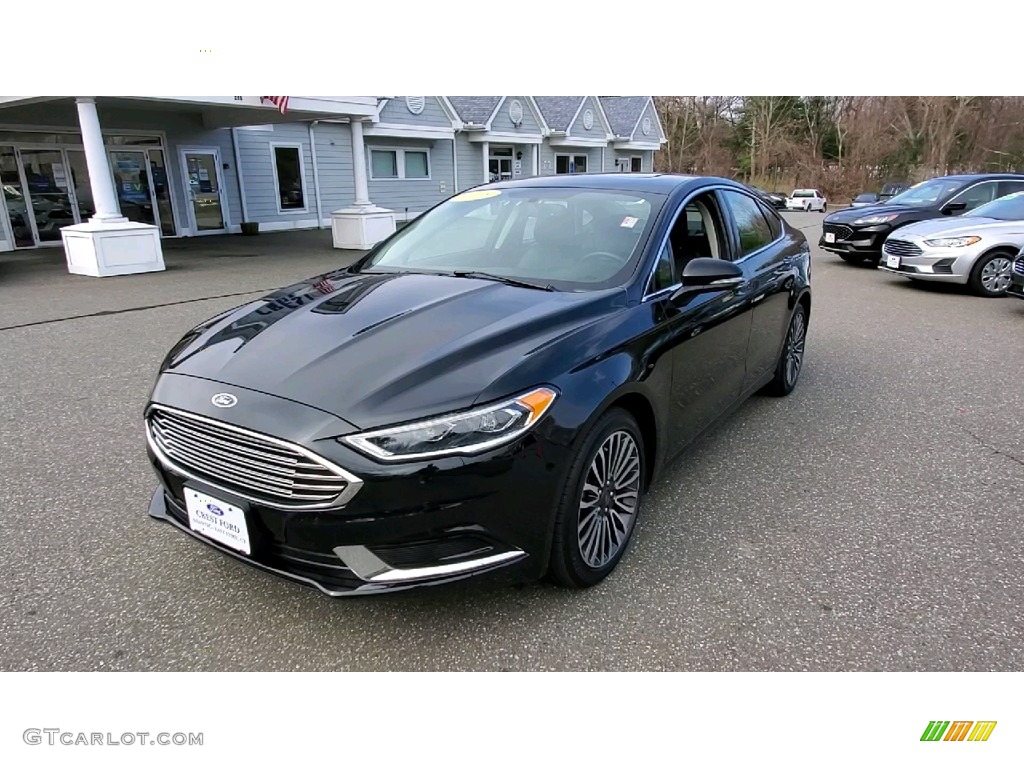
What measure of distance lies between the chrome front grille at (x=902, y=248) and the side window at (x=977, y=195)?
2.50 m

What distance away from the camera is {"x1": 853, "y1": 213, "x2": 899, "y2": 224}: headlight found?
457 inches

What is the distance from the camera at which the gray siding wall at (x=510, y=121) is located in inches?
964

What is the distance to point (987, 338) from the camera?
700 cm

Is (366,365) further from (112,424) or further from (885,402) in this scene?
(885,402)

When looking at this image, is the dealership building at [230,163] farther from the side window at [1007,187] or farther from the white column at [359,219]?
the side window at [1007,187]

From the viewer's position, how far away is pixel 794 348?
199 inches

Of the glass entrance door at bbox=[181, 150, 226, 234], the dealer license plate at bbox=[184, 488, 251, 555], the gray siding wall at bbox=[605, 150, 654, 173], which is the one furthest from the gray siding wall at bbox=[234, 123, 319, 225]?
the dealer license plate at bbox=[184, 488, 251, 555]

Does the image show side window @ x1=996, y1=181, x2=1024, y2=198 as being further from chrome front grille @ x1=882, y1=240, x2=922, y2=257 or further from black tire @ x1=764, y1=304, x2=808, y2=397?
black tire @ x1=764, y1=304, x2=808, y2=397

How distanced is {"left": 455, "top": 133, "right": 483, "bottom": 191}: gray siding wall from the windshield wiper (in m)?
21.8

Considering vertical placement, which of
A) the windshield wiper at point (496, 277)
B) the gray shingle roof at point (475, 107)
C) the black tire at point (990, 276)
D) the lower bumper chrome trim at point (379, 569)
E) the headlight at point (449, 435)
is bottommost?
the black tire at point (990, 276)

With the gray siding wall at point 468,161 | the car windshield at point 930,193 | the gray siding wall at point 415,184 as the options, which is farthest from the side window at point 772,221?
the gray siding wall at point 468,161
